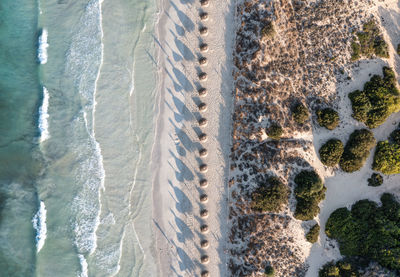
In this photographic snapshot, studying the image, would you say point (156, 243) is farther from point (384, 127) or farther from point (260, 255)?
point (384, 127)

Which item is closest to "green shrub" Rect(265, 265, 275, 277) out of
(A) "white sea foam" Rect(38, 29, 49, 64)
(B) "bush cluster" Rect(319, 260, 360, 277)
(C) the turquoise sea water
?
(B) "bush cluster" Rect(319, 260, 360, 277)

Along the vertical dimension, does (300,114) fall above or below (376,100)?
below

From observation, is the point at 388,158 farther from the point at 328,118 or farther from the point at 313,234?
the point at 313,234

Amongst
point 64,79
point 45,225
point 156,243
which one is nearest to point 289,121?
point 156,243

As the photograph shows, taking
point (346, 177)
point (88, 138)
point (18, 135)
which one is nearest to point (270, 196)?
point (346, 177)

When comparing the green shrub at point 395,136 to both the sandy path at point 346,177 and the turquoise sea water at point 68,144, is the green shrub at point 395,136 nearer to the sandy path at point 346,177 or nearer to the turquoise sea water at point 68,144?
the sandy path at point 346,177

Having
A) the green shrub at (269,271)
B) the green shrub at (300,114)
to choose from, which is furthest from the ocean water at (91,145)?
the green shrub at (300,114)
